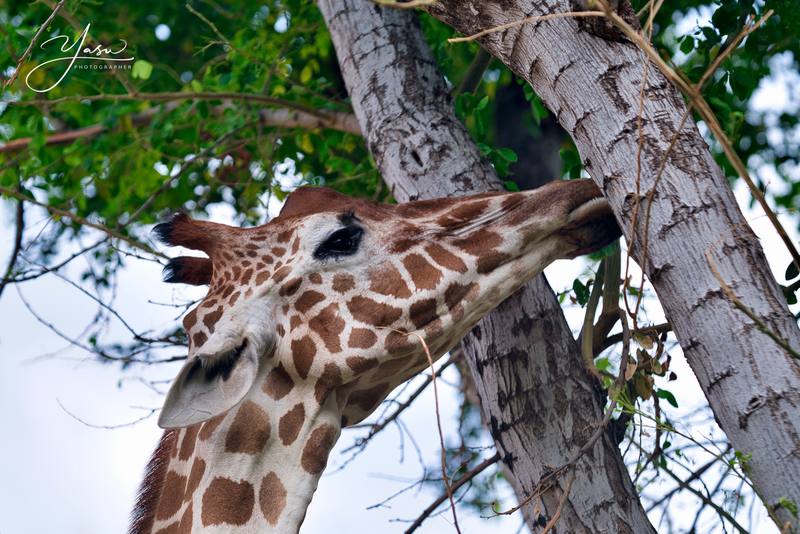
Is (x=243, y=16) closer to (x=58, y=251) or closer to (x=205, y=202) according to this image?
(x=205, y=202)

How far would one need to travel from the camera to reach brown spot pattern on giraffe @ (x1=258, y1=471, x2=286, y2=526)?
2.60 metres

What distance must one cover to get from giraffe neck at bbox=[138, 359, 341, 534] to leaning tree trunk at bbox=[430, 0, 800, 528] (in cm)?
103

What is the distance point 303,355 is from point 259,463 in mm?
310

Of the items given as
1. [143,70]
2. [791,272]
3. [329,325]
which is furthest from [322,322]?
[143,70]

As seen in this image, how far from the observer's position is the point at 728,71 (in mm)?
3391

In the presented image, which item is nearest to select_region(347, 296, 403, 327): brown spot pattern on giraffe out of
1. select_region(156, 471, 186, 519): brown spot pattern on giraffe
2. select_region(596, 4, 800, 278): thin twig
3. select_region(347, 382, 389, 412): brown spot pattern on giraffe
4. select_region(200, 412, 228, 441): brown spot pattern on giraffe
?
select_region(347, 382, 389, 412): brown spot pattern on giraffe

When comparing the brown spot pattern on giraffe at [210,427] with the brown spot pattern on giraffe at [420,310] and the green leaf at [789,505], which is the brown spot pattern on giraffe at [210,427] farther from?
the green leaf at [789,505]

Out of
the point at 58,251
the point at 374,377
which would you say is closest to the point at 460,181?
the point at 374,377

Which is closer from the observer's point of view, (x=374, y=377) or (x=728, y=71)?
(x=374, y=377)

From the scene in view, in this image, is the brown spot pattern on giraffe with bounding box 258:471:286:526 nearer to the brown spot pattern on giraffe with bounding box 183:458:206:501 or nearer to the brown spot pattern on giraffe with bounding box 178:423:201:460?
the brown spot pattern on giraffe with bounding box 183:458:206:501

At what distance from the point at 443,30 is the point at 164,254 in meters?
1.56

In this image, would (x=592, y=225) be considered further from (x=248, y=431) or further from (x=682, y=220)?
(x=248, y=431)

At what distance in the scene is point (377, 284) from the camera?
280 cm

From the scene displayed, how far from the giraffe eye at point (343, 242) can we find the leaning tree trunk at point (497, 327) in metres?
0.50
